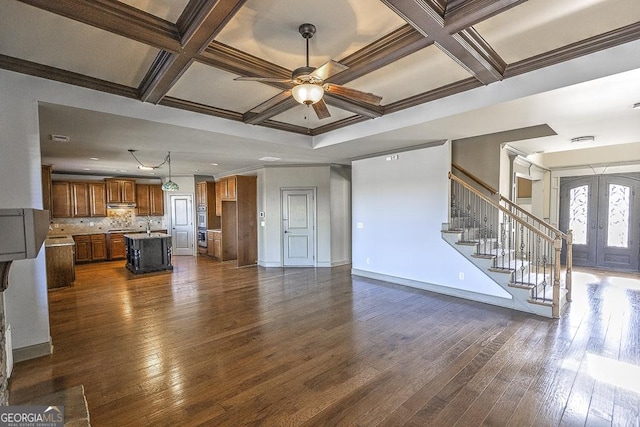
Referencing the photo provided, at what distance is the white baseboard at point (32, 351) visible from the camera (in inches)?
112

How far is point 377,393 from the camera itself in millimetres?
2385

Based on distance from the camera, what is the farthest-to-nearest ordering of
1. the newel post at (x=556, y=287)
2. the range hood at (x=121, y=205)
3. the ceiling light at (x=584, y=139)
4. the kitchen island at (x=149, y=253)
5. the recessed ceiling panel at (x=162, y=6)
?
the range hood at (x=121, y=205)
the kitchen island at (x=149, y=253)
the ceiling light at (x=584, y=139)
the newel post at (x=556, y=287)
the recessed ceiling panel at (x=162, y=6)

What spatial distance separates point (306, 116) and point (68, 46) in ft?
8.69

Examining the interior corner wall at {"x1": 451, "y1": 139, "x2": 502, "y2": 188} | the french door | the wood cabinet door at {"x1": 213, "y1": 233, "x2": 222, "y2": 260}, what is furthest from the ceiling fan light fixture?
the french door

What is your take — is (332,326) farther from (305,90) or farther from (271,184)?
(271,184)

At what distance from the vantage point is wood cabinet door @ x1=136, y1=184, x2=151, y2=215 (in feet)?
30.7

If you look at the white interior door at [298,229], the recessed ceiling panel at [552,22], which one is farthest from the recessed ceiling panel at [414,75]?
the white interior door at [298,229]

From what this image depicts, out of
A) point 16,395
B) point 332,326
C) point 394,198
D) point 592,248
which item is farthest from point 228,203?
point 592,248

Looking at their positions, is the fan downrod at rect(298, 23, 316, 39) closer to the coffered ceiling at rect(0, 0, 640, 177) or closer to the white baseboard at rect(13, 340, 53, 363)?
the coffered ceiling at rect(0, 0, 640, 177)

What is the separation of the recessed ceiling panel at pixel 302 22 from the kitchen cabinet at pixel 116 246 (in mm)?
8172

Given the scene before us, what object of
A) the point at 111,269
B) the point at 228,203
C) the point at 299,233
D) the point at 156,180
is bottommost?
the point at 111,269

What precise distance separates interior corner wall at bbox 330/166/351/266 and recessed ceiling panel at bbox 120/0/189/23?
5.47m

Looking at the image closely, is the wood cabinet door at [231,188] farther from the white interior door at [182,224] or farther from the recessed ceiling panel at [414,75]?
the recessed ceiling panel at [414,75]

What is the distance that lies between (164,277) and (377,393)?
5.57 meters
